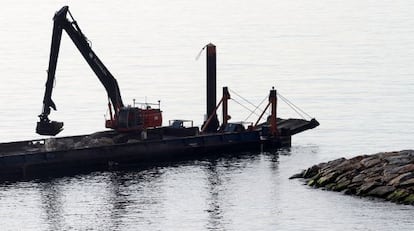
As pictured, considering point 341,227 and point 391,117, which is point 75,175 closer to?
point 341,227

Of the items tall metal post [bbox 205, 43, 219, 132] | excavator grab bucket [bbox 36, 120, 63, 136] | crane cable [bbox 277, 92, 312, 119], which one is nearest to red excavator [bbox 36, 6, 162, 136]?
excavator grab bucket [bbox 36, 120, 63, 136]

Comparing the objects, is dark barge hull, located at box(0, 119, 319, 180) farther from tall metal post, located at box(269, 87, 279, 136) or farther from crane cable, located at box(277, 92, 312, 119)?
crane cable, located at box(277, 92, 312, 119)

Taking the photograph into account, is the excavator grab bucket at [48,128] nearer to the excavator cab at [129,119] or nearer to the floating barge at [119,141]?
the floating barge at [119,141]

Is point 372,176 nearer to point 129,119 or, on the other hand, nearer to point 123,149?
point 123,149

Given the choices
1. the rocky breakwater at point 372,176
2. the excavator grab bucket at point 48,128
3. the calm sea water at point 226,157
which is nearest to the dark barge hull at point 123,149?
the excavator grab bucket at point 48,128

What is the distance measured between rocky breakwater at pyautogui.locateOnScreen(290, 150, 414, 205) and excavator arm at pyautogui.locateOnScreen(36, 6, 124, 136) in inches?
776

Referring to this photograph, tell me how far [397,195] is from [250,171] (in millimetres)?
17601

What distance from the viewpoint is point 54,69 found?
9544 cm

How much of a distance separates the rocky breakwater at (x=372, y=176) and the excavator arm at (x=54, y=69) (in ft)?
64.7

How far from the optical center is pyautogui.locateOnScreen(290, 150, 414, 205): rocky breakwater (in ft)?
252

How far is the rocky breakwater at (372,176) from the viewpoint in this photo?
252 feet

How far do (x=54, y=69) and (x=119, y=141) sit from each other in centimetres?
755

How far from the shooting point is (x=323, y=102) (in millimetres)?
137500

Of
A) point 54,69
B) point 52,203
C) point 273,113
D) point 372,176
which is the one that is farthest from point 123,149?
point 372,176
